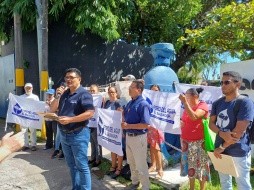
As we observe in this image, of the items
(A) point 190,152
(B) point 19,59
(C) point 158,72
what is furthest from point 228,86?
(B) point 19,59

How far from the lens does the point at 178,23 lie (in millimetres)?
15336

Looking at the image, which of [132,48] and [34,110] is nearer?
[34,110]

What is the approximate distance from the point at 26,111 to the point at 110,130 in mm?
3088

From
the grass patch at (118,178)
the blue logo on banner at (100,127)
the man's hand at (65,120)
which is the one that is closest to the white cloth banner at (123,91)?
the blue logo on banner at (100,127)

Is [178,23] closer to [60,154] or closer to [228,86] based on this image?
[60,154]

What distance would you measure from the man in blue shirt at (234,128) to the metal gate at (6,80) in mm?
10705

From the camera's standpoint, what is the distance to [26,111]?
841 cm

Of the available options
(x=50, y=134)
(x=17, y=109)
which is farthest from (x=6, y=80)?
(x=50, y=134)

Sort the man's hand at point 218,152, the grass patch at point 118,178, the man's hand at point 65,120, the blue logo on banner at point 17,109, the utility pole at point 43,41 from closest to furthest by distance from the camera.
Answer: the man's hand at point 218,152, the man's hand at point 65,120, the grass patch at point 118,178, the blue logo on banner at point 17,109, the utility pole at point 43,41

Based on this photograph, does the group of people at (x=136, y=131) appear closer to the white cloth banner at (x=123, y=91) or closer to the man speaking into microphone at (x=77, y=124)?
the man speaking into microphone at (x=77, y=124)

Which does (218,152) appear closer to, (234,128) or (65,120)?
(234,128)

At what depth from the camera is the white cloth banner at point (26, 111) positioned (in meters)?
8.32

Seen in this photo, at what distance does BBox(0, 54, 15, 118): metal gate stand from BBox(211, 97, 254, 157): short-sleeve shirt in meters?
10.7

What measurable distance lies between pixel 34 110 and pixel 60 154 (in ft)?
4.52
